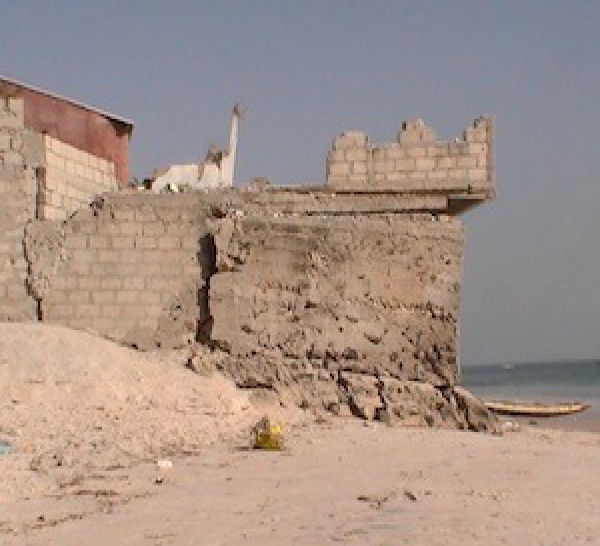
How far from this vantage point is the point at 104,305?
8.29m

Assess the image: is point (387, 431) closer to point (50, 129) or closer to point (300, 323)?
point (300, 323)

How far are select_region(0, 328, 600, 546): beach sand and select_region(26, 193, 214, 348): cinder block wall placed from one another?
41 centimetres

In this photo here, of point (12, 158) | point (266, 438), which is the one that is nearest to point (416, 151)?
point (266, 438)

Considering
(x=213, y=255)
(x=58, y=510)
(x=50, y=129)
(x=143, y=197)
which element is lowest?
(x=58, y=510)

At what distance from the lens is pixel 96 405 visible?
700 cm

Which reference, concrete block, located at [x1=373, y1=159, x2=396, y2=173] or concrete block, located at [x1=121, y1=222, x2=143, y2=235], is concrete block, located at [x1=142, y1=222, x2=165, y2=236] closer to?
concrete block, located at [x1=121, y1=222, x2=143, y2=235]

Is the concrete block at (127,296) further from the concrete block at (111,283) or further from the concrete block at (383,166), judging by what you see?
the concrete block at (383,166)

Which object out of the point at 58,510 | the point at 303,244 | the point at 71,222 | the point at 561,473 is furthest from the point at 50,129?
the point at 561,473

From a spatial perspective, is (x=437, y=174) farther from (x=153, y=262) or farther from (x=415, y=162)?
(x=153, y=262)

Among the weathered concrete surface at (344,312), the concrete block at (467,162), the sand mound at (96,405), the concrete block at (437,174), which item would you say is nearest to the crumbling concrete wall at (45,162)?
the sand mound at (96,405)

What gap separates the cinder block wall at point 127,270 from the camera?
826 centimetres

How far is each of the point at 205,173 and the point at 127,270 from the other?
4.19 metres

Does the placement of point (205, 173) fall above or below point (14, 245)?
above

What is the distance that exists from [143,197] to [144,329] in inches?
51.4
